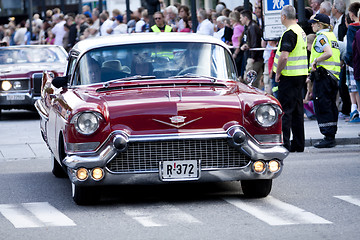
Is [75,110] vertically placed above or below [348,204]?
above

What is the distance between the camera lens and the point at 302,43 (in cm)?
1252

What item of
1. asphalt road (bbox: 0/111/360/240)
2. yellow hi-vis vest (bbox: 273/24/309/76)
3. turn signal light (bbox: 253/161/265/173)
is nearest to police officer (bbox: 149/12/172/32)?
yellow hi-vis vest (bbox: 273/24/309/76)

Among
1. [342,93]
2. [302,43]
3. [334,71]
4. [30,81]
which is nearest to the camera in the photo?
[302,43]

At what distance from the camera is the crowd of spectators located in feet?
54.1

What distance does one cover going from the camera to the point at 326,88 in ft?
44.6

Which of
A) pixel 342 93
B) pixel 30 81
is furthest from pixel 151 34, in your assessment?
pixel 30 81

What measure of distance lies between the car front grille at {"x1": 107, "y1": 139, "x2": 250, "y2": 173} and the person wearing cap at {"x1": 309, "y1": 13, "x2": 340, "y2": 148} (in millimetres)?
5288

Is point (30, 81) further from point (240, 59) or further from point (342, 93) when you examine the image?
point (342, 93)

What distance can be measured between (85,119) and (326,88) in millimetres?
5810

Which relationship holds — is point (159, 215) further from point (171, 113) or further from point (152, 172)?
point (171, 113)

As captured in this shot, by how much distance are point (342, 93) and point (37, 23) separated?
2569cm

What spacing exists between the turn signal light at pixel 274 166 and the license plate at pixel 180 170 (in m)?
0.69

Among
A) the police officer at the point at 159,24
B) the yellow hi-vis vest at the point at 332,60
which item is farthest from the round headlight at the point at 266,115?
the police officer at the point at 159,24

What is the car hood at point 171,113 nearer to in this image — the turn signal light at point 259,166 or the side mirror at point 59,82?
the turn signal light at point 259,166
